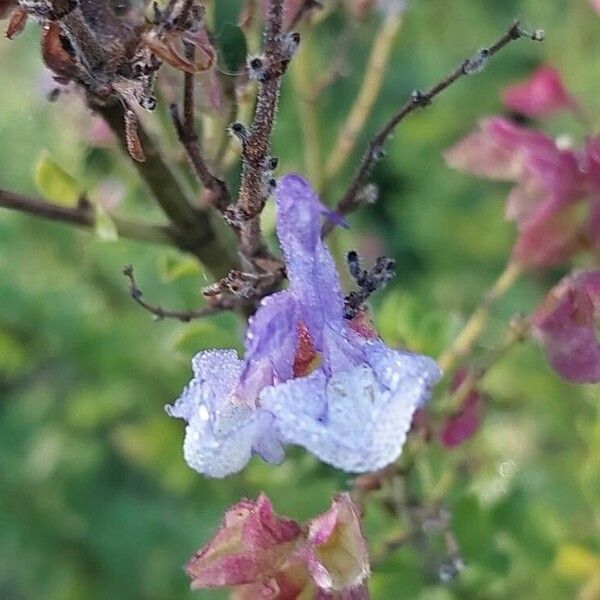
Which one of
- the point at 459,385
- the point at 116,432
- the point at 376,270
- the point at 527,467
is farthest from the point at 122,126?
the point at 527,467

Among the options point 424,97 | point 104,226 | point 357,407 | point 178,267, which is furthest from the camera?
point 178,267

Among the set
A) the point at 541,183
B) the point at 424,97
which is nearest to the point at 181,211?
A: the point at 424,97

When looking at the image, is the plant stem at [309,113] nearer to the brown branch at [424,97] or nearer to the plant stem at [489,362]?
the plant stem at [489,362]

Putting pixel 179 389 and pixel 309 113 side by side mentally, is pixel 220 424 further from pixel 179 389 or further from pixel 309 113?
pixel 179 389

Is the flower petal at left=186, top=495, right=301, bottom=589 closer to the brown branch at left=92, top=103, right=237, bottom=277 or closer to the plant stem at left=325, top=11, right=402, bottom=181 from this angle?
the brown branch at left=92, top=103, right=237, bottom=277

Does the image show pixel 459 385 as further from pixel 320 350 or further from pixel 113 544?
pixel 113 544

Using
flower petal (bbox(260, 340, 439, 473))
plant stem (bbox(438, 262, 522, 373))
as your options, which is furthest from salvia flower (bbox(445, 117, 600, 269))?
flower petal (bbox(260, 340, 439, 473))
